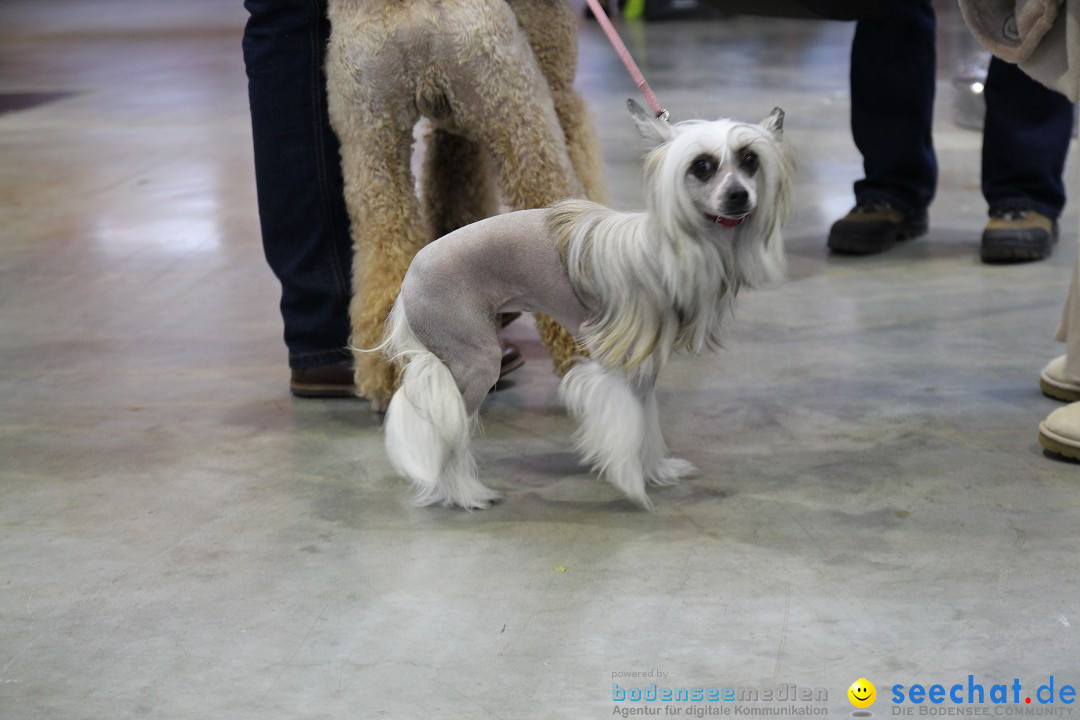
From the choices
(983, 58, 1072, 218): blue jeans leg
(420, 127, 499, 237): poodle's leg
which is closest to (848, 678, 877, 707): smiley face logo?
(420, 127, 499, 237): poodle's leg

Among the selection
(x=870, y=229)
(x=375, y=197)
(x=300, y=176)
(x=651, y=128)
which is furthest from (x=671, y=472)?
(x=870, y=229)

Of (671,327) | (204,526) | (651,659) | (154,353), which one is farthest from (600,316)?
(154,353)

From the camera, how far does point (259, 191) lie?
2.67 m

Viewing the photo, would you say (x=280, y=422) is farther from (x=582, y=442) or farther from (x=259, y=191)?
(x=582, y=442)

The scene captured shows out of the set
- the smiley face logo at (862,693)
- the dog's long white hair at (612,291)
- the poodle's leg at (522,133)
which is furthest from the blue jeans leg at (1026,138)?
the smiley face logo at (862,693)

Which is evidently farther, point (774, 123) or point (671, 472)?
point (671, 472)

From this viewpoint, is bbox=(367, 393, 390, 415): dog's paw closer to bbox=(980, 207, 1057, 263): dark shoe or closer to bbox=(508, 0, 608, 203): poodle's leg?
bbox=(508, 0, 608, 203): poodle's leg

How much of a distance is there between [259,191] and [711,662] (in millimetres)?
1530

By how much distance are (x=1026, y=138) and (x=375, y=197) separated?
2081 mm

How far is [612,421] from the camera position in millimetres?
2057

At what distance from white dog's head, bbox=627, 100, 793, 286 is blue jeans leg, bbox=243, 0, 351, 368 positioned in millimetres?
931

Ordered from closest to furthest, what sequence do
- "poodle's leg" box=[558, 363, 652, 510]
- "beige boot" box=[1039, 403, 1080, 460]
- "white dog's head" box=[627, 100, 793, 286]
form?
"white dog's head" box=[627, 100, 793, 286]
"poodle's leg" box=[558, 363, 652, 510]
"beige boot" box=[1039, 403, 1080, 460]

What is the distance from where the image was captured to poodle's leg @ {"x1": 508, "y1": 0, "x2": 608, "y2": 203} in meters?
2.51

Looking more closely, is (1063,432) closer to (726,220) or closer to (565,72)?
(726,220)
